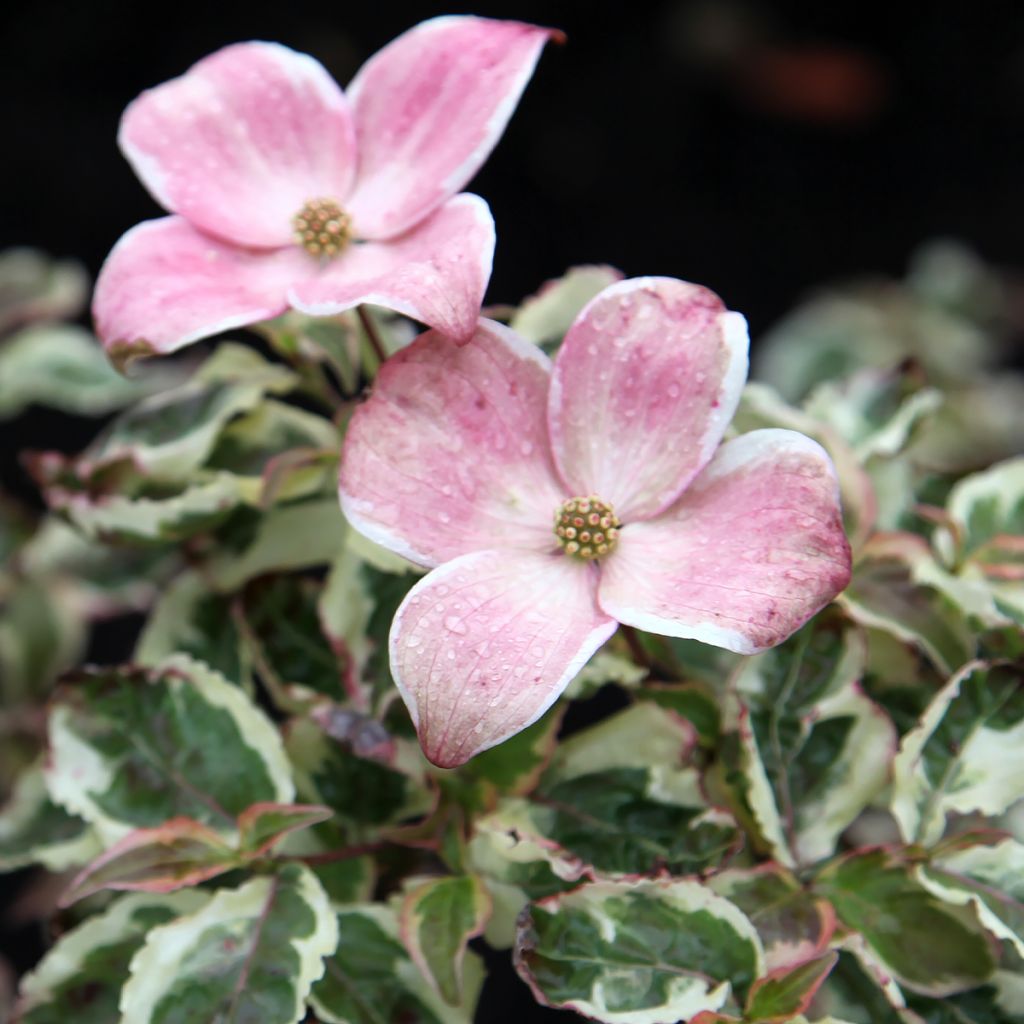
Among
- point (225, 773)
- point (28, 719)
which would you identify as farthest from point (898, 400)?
point (28, 719)

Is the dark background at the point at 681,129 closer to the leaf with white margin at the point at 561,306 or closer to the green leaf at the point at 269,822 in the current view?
the leaf with white margin at the point at 561,306

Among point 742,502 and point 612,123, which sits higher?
point 742,502

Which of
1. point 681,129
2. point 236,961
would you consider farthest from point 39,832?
point 681,129

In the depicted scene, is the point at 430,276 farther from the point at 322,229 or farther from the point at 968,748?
the point at 968,748

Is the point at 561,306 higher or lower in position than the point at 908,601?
higher

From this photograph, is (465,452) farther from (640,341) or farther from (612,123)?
(612,123)
